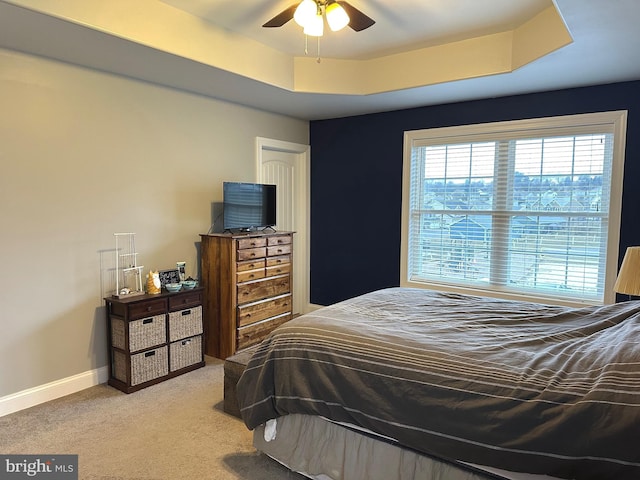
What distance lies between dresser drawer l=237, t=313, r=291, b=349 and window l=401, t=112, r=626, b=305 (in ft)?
4.98

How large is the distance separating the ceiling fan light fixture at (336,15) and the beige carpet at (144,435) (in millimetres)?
2500

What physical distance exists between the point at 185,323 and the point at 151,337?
316 mm

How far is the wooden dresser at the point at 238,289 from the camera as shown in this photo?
3.75 m

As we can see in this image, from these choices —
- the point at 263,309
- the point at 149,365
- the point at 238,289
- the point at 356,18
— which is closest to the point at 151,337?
the point at 149,365

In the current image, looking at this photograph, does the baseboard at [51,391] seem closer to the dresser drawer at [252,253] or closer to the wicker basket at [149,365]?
the wicker basket at [149,365]

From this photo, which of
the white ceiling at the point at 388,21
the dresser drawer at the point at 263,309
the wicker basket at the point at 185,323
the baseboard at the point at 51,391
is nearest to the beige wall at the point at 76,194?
the baseboard at the point at 51,391

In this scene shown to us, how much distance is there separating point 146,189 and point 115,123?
56 cm

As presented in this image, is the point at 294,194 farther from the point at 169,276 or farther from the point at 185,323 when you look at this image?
the point at 185,323

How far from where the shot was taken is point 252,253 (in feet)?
12.8

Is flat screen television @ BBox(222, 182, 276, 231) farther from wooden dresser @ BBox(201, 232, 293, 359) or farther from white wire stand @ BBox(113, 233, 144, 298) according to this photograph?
white wire stand @ BBox(113, 233, 144, 298)

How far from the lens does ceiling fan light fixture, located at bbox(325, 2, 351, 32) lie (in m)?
2.35

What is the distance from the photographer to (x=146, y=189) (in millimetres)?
3531

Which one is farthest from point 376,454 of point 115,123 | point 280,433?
point 115,123

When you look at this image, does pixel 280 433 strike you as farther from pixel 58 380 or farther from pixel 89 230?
pixel 89 230
